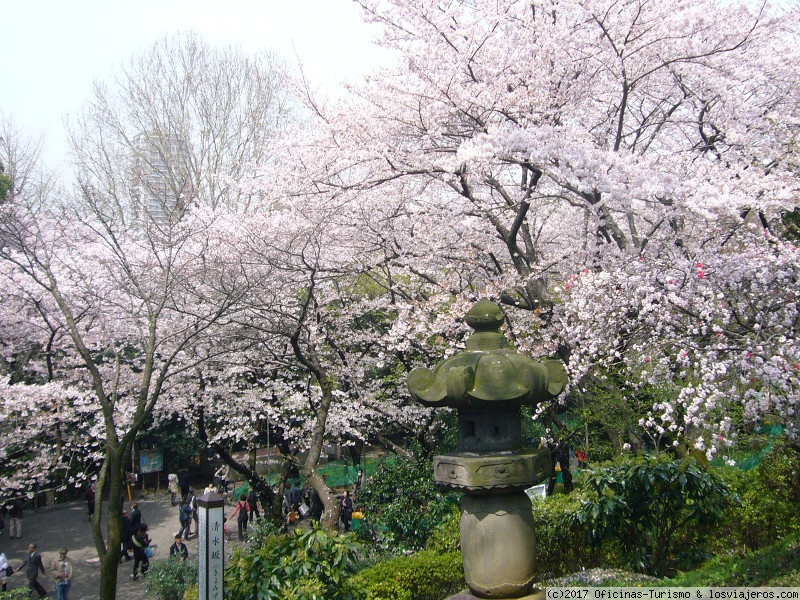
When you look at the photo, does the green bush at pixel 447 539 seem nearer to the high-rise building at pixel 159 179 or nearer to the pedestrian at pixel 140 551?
the high-rise building at pixel 159 179

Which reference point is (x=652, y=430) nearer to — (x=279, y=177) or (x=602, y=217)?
(x=602, y=217)

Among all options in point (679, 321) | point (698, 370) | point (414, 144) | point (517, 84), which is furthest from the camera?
point (414, 144)

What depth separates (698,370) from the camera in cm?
579

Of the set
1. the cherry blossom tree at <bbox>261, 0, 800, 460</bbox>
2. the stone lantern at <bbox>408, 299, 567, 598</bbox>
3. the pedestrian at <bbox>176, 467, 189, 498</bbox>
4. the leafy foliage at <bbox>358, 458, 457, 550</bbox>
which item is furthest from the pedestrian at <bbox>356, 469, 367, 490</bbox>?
the stone lantern at <bbox>408, 299, 567, 598</bbox>

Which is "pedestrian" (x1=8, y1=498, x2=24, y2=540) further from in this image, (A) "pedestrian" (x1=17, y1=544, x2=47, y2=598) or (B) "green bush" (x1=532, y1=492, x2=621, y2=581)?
(B) "green bush" (x1=532, y1=492, x2=621, y2=581)

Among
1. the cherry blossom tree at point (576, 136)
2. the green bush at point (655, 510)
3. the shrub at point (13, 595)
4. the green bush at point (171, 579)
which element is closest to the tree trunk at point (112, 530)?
the shrub at point (13, 595)

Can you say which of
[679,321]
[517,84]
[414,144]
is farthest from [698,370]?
[414,144]

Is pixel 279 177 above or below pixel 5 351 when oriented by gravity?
above

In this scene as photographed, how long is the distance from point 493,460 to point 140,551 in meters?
10.8

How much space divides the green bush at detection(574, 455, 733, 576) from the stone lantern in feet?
9.10

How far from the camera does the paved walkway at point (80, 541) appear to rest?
40.3 ft

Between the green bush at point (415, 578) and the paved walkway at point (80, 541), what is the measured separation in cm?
717

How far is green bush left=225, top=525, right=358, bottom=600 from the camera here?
5504mm

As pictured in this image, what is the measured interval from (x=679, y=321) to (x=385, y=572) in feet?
13.5
